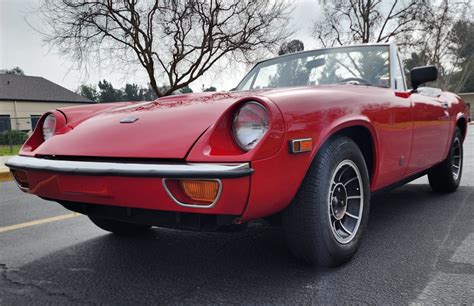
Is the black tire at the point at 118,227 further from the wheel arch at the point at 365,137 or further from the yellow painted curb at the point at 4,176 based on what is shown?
the yellow painted curb at the point at 4,176

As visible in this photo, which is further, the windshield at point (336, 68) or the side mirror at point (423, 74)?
the side mirror at point (423, 74)

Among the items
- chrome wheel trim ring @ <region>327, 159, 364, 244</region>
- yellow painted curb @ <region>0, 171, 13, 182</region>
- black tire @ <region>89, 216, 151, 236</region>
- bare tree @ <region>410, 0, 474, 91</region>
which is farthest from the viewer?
bare tree @ <region>410, 0, 474, 91</region>

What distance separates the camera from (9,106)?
3581 centimetres

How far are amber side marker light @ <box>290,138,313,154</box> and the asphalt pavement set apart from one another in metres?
0.69

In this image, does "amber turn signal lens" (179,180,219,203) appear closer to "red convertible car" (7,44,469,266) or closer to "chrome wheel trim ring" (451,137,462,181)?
"red convertible car" (7,44,469,266)

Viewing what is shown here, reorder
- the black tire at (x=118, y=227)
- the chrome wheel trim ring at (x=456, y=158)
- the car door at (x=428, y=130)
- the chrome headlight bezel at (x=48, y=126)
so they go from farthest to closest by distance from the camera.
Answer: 1. the chrome wheel trim ring at (x=456, y=158)
2. the car door at (x=428, y=130)
3. the black tire at (x=118, y=227)
4. the chrome headlight bezel at (x=48, y=126)

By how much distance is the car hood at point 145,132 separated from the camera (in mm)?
1872

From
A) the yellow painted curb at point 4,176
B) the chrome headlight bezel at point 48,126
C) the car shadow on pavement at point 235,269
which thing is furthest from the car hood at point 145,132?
the yellow painted curb at point 4,176

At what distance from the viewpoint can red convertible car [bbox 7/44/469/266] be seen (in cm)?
171

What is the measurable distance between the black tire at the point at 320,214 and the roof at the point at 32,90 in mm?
39530

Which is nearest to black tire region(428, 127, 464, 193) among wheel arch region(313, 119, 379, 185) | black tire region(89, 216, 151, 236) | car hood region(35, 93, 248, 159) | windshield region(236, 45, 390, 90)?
windshield region(236, 45, 390, 90)

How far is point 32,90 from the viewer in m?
39.2

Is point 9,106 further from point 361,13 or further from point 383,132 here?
point 383,132

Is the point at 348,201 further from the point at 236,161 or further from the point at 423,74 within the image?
the point at 423,74
